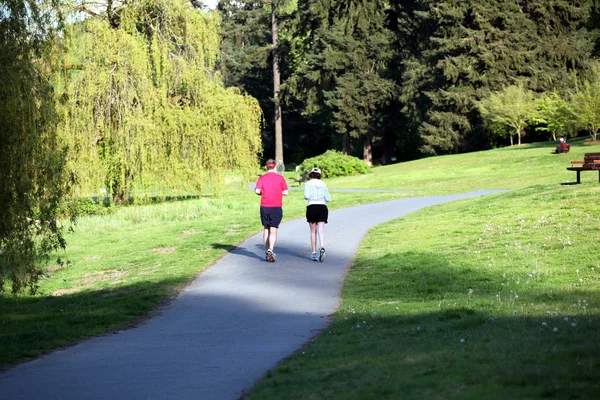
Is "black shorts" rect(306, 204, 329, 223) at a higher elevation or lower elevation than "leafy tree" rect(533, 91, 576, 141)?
lower

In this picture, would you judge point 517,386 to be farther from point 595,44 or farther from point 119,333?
point 595,44

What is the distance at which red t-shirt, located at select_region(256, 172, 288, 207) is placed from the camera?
54.6 ft

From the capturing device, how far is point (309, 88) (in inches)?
2741

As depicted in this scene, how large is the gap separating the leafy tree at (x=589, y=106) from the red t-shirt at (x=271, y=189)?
35303 mm

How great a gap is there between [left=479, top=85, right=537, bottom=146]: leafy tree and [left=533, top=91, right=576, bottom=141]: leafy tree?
1.93ft

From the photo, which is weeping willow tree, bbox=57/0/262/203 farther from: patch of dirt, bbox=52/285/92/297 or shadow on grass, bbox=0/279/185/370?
shadow on grass, bbox=0/279/185/370

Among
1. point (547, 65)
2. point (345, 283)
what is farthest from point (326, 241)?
point (547, 65)

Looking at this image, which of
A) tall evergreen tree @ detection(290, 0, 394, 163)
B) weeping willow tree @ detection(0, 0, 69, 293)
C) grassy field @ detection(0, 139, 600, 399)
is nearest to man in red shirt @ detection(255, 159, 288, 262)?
grassy field @ detection(0, 139, 600, 399)

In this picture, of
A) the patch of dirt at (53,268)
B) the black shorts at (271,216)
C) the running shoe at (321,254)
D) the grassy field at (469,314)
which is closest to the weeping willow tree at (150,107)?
the patch of dirt at (53,268)

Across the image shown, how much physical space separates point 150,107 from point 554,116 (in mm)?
32942

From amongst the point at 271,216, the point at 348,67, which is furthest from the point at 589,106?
the point at 271,216

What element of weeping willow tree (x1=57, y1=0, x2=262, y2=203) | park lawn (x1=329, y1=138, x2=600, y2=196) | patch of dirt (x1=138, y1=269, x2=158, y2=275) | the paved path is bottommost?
patch of dirt (x1=138, y1=269, x2=158, y2=275)

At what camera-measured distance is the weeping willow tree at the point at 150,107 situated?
3188cm

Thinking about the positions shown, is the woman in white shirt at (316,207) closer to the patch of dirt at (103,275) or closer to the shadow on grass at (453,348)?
the shadow on grass at (453,348)
